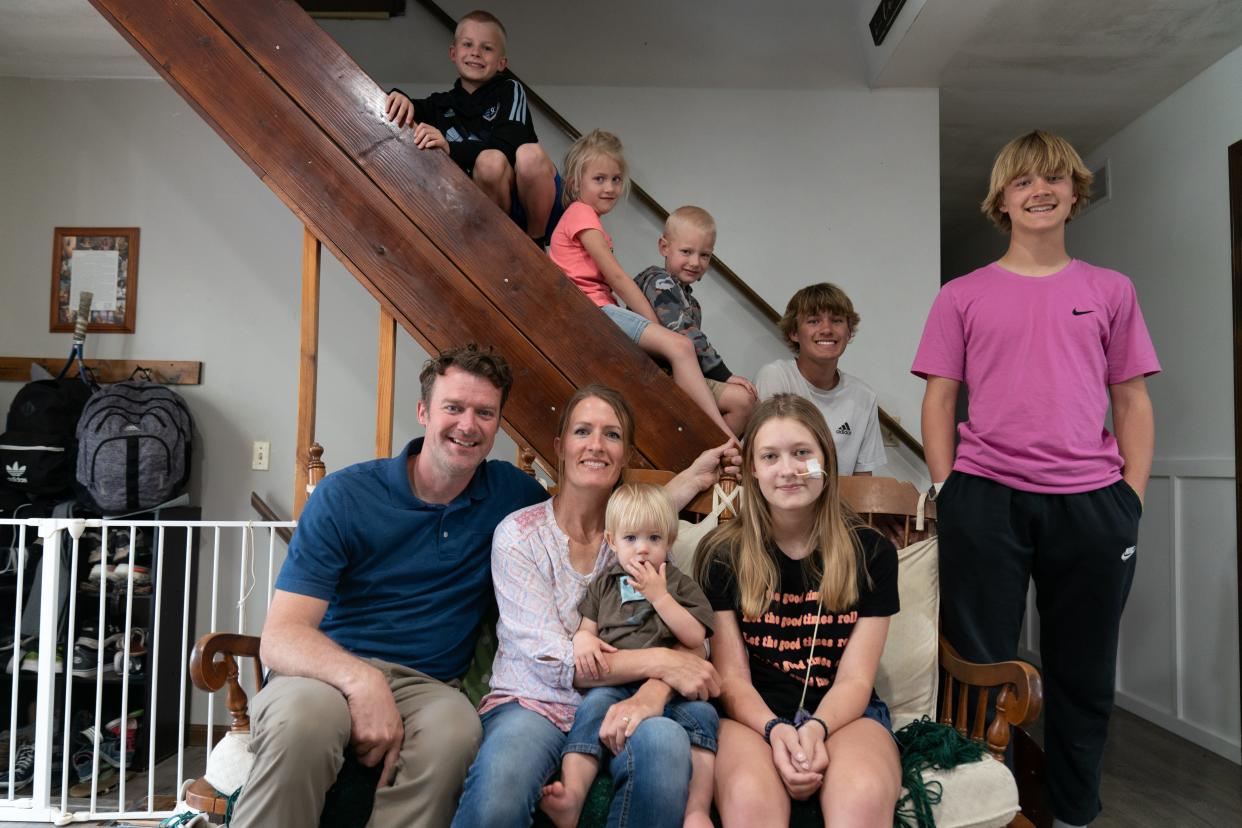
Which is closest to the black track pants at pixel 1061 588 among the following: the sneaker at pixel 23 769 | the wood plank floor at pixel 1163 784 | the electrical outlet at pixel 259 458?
the wood plank floor at pixel 1163 784

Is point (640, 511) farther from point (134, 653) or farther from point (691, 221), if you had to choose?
point (134, 653)

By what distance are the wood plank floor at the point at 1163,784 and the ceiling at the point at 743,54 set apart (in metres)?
2.65

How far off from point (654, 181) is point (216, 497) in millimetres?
2278

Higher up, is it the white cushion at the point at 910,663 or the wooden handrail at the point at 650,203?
the wooden handrail at the point at 650,203

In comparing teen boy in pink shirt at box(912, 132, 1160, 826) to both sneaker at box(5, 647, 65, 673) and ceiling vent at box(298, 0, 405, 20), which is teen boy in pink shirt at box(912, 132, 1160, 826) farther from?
sneaker at box(5, 647, 65, 673)

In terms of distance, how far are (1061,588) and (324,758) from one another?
4.97 ft

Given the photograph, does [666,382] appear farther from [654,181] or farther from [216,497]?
[216,497]

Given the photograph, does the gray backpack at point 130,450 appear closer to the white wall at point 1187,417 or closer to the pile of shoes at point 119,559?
the pile of shoes at point 119,559

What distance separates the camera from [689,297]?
2.48 meters

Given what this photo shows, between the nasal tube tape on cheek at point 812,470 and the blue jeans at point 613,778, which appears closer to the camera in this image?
the blue jeans at point 613,778

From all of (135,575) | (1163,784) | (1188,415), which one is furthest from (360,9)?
(1163,784)

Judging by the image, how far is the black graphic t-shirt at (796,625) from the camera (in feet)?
5.10

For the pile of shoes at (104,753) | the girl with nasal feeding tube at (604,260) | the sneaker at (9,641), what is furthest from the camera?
the sneaker at (9,641)

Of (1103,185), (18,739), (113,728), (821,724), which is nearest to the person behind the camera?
(821,724)
